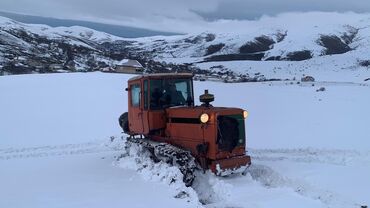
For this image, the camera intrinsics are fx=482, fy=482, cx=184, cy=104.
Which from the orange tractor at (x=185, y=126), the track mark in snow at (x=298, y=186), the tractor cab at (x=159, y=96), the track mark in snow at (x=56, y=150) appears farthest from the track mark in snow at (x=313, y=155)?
the track mark in snow at (x=56, y=150)

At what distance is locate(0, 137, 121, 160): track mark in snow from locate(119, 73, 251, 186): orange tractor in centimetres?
361

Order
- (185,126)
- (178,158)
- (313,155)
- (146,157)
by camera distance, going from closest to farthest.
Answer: (178,158) → (185,126) → (146,157) → (313,155)

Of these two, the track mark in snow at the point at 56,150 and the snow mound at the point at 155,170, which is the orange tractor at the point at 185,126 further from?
the track mark in snow at the point at 56,150

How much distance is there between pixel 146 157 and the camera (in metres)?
13.3

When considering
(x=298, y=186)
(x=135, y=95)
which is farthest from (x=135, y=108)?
(x=298, y=186)

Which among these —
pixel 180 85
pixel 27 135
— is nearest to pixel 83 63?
pixel 27 135

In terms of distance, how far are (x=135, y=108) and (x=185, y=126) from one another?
8.05 feet

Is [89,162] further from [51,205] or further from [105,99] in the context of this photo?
[105,99]

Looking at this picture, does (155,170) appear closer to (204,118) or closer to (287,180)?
(204,118)

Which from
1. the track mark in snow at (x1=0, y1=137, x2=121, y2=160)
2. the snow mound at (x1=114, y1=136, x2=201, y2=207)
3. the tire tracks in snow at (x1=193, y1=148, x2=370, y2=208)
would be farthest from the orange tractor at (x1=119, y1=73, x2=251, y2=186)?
the track mark in snow at (x1=0, y1=137, x2=121, y2=160)

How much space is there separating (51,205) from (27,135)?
10912 millimetres

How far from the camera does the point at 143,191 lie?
10.4 m

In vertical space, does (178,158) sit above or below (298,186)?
above

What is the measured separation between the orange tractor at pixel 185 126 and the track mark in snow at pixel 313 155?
291 cm
